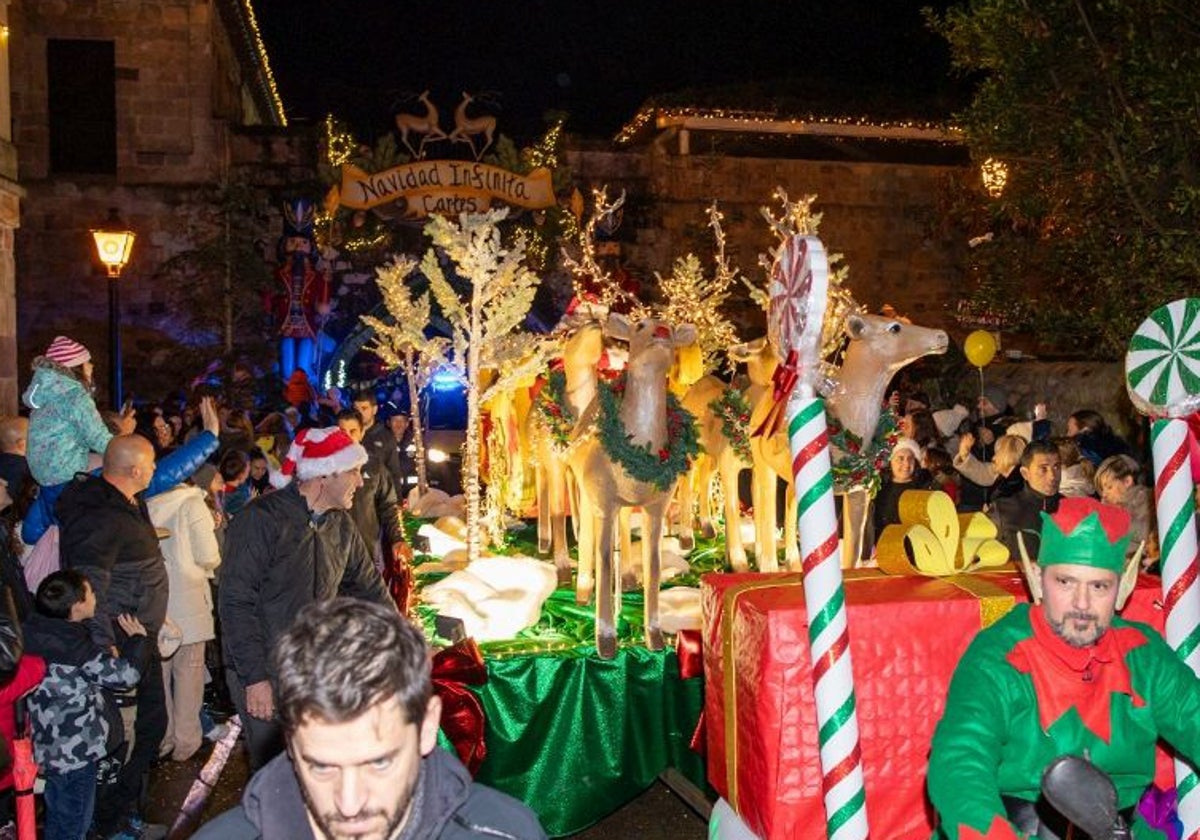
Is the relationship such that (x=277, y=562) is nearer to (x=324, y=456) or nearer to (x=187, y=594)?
(x=324, y=456)

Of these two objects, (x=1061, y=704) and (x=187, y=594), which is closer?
(x=1061, y=704)

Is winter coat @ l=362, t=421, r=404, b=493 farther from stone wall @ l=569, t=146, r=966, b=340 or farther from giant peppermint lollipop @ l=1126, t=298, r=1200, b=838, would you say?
stone wall @ l=569, t=146, r=966, b=340

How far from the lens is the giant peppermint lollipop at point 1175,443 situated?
397cm

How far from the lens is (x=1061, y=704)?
297 cm

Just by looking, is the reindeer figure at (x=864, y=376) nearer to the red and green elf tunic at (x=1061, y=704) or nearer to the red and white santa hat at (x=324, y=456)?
the red and white santa hat at (x=324, y=456)

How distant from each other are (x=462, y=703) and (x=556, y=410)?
115 inches

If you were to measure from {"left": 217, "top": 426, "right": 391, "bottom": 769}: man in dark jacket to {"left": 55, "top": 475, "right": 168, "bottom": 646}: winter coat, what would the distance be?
1.10 meters

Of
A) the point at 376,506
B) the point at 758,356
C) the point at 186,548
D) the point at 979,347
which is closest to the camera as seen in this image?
the point at 186,548

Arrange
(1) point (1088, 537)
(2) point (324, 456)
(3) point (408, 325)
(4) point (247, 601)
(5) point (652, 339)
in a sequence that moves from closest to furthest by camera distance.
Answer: (1) point (1088, 537)
(4) point (247, 601)
(2) point (324, 456)
(5) point (652, 339)
(3) point (408, 325)

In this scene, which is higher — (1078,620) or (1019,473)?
(1078,620)

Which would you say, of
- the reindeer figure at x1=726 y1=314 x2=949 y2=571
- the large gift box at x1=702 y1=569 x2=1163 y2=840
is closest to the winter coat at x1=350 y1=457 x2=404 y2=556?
the reindeer figure at x1=726 y1=314 x2=949 y2=571

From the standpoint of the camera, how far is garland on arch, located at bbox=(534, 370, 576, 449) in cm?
800

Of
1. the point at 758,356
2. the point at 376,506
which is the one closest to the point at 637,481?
the point at 376,506

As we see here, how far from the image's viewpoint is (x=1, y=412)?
10617 millimetres
